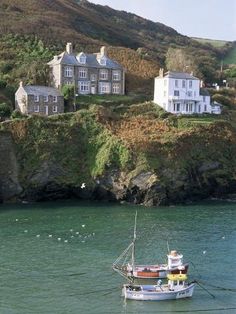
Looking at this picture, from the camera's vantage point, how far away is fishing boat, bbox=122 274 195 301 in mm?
47812

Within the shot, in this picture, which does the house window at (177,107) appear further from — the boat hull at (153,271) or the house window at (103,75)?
the boat hull at (153,271)

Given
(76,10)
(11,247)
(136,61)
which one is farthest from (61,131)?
(76,10)

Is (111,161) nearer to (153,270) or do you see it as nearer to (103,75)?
(103,75)

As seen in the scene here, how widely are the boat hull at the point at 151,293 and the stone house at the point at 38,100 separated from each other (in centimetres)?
5954

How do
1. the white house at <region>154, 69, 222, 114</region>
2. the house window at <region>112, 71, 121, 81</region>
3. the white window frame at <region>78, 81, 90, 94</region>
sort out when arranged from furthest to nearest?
the house window at <region>112, 71, 121, 81</region> < the white window frame at <region>78, 81, 90, 94</region> < the white house at <region>154, 69, 222, 114</region>

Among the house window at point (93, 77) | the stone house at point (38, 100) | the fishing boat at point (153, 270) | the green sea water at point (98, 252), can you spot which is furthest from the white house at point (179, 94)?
the fishing boat at point (153, 270)

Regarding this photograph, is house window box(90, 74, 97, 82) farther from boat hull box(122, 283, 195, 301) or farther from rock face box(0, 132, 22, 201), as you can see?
boat hull box(122, 283, 195, 301)

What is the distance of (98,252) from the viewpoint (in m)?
62.2

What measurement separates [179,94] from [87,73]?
18.6 meters

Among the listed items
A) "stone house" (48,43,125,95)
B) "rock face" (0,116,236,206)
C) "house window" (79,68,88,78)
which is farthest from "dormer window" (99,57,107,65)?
"rock face" (0,116,236,206)

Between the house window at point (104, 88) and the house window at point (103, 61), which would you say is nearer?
Answer: the house window at point (104, 88)

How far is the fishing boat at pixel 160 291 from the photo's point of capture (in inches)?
1882

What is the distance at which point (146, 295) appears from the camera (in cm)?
4788

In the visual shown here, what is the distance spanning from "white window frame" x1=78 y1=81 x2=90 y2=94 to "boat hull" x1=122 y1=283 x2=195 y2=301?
71.1 m
